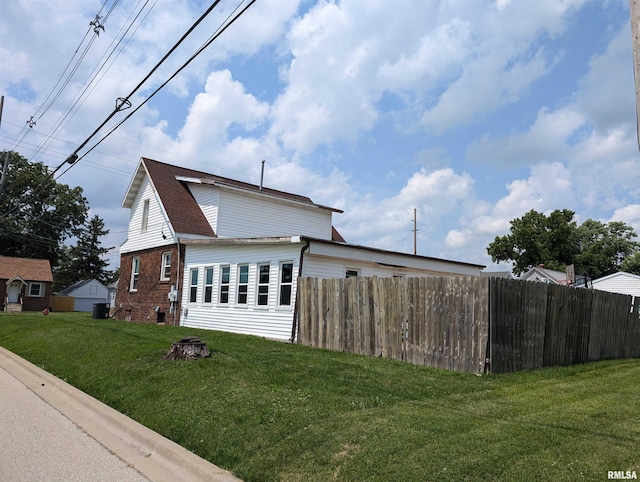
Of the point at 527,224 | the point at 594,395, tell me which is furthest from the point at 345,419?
the point at 527,224

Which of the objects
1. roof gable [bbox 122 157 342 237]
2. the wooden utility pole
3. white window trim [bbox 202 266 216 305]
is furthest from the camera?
roof gable [bbox 122 157 342 237]

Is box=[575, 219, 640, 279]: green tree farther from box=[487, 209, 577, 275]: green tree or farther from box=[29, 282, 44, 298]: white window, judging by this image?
box=[29, 282, 44, 298]: white window

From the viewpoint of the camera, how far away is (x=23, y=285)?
147ft

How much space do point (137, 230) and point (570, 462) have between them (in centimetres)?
2464

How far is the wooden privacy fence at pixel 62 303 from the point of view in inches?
1995

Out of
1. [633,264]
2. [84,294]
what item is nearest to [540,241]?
[633,264]

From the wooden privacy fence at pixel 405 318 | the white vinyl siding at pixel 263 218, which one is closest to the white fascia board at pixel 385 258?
the wooden privacy fence at pixel 405 318

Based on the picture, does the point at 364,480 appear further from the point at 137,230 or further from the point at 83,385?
the point at 137,230

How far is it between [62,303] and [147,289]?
33.7 m

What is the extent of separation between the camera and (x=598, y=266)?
5706 centimetres

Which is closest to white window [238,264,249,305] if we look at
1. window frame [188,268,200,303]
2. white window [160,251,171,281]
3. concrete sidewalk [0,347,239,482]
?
window frame [188,268,200,303]

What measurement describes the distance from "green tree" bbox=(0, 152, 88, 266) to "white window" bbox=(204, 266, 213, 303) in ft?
135

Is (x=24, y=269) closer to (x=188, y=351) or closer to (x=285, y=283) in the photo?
(x=285, y=283)

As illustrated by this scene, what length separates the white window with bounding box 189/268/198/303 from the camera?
20.5m
